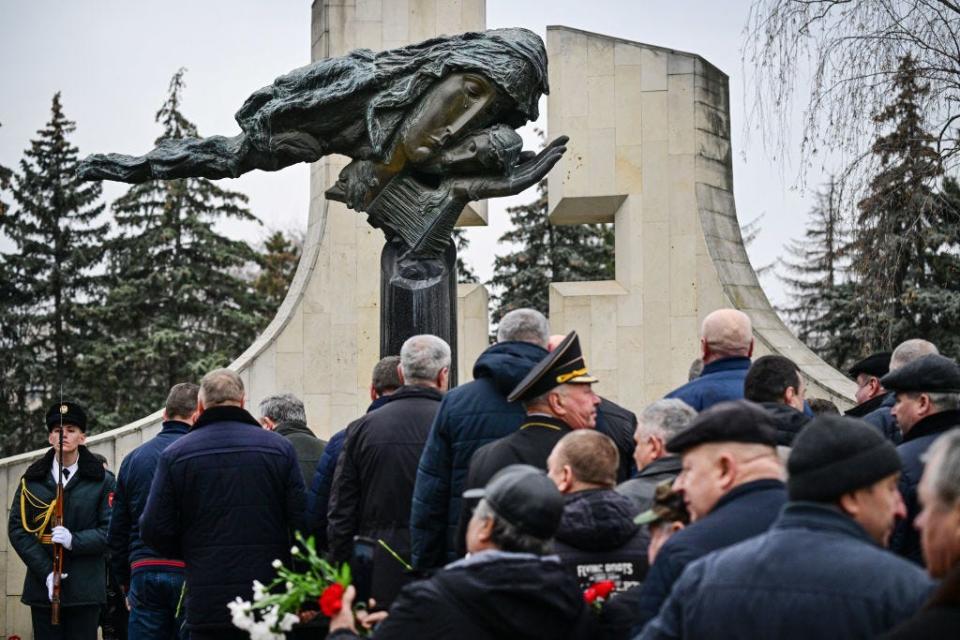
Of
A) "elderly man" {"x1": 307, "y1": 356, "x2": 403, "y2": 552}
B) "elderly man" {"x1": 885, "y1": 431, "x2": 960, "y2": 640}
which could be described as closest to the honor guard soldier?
"elderly man" {"x1": 307, "y1": 356, "x2": 403, "y2": 552}

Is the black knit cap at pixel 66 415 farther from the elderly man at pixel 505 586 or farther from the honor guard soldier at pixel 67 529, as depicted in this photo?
the elderly man at pixel 505 586

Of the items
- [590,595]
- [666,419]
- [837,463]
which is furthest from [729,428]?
[666,419]

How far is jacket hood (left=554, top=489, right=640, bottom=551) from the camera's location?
4570 mm

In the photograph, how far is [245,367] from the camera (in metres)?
15.1

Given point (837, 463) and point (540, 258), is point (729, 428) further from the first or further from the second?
point (540, 258)

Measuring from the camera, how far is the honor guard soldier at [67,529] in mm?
9125

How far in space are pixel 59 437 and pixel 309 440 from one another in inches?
84.1

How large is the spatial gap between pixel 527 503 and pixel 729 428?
0.59 metres

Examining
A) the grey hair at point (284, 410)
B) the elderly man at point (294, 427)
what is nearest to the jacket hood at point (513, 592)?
the elderly man at point (294, 427)

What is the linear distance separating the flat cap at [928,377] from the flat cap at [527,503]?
2343 mm

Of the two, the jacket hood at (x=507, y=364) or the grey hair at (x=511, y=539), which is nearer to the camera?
the grey hair at (x=511, y=539)

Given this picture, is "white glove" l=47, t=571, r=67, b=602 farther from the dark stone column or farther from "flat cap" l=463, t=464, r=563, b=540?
"flat cap" l=463, t=464, r=563, b=540

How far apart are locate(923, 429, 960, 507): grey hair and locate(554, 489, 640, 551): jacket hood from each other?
5.79 feet

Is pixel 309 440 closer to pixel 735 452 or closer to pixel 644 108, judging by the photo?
pixel 735 452
